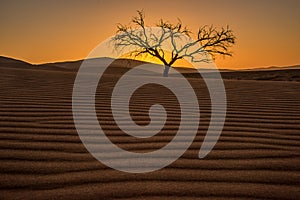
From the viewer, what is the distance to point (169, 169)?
1.75 m

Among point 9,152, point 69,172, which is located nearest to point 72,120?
point 9,152

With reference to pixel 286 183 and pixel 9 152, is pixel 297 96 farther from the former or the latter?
pixel 9 152

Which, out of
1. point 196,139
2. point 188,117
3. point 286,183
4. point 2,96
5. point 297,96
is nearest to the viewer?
point 286,183

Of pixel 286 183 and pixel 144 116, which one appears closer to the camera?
pixel 286 183

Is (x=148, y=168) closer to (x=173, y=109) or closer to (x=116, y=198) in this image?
(x=116, y=198)

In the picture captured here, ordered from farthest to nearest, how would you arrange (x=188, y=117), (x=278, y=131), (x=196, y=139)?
(x=188, y=117), (x=278, y=131), (x=196, y=139)

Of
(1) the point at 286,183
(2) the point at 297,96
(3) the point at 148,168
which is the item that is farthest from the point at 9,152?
(2) the point at 297,96

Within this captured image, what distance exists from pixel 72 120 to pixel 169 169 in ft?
4.44

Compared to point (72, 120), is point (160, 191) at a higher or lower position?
lower

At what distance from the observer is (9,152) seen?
1906 mm

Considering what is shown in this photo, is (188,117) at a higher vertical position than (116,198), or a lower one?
higher

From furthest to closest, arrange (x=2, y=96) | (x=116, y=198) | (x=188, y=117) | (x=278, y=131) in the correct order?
(x=2, y=96) < (x=188, y=117) < (x=278, y=131) < (x=116, y=198)

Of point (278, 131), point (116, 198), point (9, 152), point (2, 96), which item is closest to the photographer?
point (116, 198)

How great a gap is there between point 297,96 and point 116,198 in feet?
14.6
